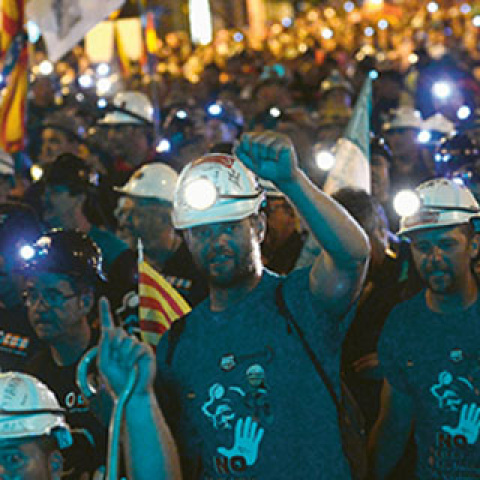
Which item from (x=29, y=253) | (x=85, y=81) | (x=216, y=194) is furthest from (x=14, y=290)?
(x=85, y=81)

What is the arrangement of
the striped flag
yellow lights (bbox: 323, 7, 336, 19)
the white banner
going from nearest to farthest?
1. the striped flag
2. the white banner
3. yellow lights (bbox: 323, 7, 336, 19)

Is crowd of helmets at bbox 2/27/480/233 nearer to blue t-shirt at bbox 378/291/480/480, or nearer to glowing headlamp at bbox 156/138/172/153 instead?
glowing headlamp at bbox 156/138/172/153

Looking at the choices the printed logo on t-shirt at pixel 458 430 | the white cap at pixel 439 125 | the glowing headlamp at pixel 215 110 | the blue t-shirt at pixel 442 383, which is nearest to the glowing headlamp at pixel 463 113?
the white cap at pixel 439 125

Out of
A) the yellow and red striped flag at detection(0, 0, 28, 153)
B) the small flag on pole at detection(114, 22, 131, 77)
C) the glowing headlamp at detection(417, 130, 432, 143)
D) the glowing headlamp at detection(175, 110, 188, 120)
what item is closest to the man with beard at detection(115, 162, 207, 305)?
the glowing headlamp at detection(175, 110, 188, 120)

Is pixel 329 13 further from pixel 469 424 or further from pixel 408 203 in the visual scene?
pixel 469 424

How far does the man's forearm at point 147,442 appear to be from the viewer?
15.0ft

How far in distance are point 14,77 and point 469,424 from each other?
776 cm

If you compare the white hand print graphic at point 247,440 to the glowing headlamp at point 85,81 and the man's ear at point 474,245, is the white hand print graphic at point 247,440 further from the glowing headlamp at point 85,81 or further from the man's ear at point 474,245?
the glowing headlamp at point 85,81

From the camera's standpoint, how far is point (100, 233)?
847cm

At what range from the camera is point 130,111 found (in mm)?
11547

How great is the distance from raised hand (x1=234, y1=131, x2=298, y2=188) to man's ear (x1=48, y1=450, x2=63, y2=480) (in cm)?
177

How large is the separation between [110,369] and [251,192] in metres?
1.02

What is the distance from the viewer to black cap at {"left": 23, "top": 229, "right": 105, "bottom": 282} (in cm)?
634

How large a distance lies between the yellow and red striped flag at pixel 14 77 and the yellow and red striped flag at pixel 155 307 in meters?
5.76
